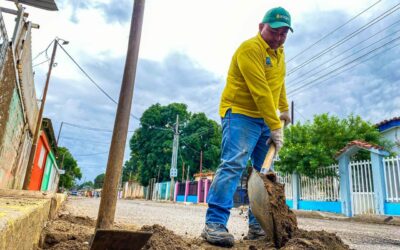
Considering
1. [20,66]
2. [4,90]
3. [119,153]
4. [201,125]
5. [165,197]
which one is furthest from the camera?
[201,125]

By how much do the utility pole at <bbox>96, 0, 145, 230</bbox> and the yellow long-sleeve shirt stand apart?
90 cm

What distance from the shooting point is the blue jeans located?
252 centimetres

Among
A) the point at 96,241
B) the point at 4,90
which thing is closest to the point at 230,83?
the point at 96,241

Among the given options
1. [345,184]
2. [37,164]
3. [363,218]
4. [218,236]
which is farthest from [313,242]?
[37,164]

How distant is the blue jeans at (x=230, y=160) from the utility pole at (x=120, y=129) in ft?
2.70

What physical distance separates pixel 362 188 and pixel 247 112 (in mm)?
9167

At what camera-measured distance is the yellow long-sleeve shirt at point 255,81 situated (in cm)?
254

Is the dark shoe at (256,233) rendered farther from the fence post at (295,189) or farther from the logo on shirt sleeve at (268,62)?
the fence post at (295,189)

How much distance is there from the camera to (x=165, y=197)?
3556 cm

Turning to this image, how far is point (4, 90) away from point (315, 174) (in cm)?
1052

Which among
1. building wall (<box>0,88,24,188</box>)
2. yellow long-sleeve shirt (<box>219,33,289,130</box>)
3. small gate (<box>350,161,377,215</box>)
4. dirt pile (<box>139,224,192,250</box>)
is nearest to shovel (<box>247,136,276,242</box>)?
yellow long-sleeve shirt (<box>219,33,289,130</box>)

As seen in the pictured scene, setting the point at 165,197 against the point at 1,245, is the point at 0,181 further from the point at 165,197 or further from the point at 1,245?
the point at 165,197

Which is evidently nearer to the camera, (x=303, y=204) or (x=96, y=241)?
(x=96, y=241)

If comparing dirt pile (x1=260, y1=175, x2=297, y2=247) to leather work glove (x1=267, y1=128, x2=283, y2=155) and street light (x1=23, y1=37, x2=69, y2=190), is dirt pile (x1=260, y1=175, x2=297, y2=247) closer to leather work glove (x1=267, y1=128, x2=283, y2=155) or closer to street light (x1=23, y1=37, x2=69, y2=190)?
leather work glove (x1=267, y1=128, x2=283, y2=155)
